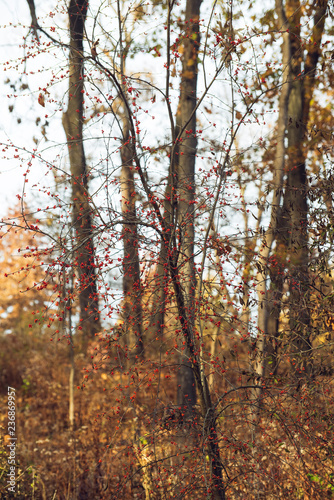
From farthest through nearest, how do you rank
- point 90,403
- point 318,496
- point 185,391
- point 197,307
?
point 90,403 < point 185,391 < point 318,496 < point 197,307

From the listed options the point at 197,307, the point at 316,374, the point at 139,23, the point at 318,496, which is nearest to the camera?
the point at 197,307

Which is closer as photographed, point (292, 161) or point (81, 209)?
point (81, 209)

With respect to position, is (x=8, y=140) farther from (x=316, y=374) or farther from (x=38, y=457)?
(x=38, y=457)

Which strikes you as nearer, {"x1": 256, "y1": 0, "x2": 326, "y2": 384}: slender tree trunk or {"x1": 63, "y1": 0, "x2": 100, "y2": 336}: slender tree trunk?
{"x1": 63, "y1": 0, "x2": 100, "y2": 336}: slender tree trunk

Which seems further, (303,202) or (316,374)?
(303,202)

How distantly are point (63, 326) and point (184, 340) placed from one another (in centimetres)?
119

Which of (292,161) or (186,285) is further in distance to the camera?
(292,161)

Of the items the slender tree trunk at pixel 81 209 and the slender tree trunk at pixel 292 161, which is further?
the slender tree trunk at pixel 292 161

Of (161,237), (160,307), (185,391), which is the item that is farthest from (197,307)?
(185,391)

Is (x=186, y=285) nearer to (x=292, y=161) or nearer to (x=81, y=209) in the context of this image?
(x=81, y=209)

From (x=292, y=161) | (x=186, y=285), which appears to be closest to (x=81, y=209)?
(x=186, y=285)

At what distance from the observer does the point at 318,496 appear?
16.4 ft

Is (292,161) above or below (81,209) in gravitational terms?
above

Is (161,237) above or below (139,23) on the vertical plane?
below
